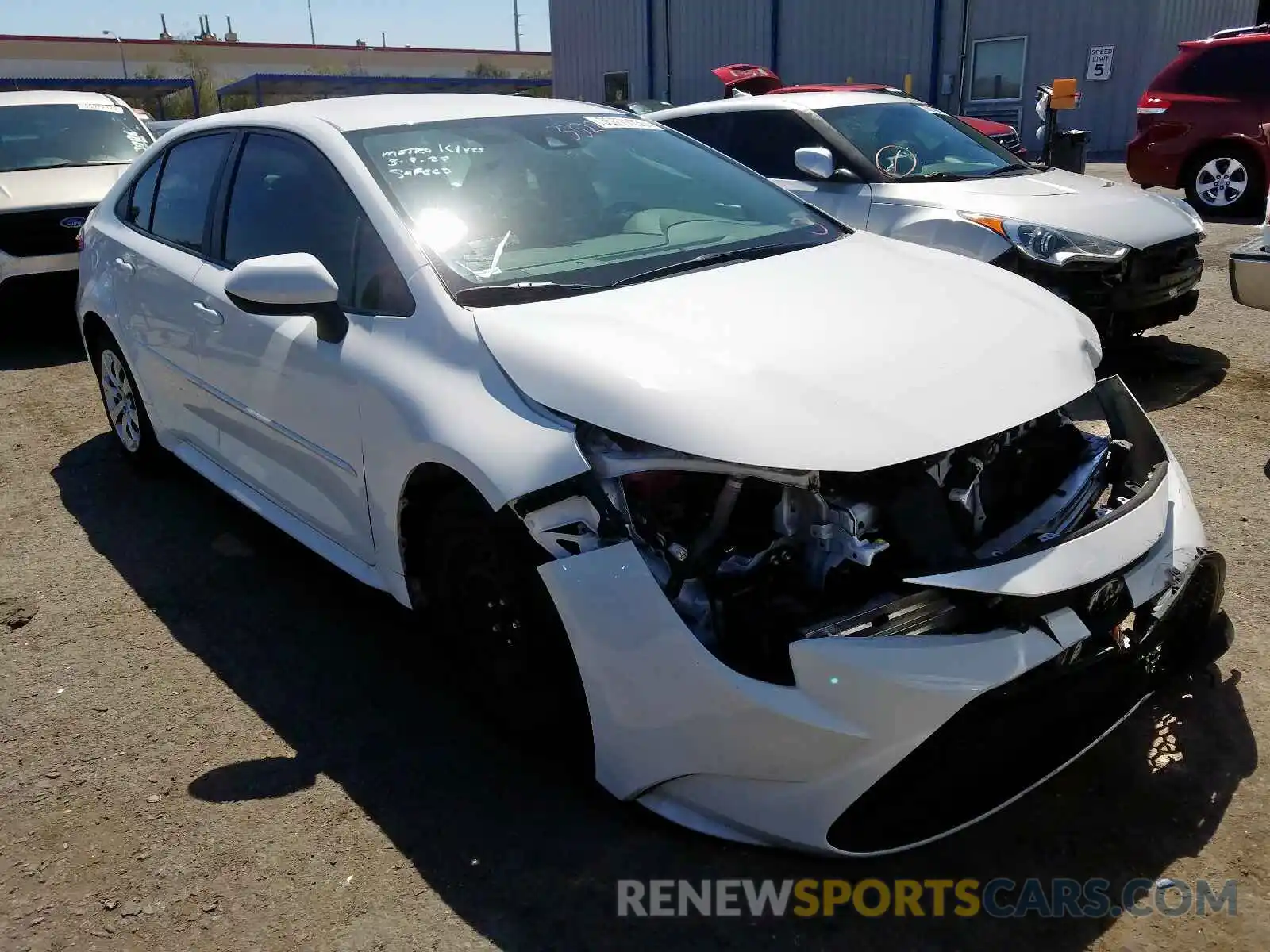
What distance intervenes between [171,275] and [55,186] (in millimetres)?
5087

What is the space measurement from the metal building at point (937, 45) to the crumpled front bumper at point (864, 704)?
2053 centimetres

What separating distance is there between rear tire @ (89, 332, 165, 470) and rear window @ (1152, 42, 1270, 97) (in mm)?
10753

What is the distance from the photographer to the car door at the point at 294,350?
2998 mm

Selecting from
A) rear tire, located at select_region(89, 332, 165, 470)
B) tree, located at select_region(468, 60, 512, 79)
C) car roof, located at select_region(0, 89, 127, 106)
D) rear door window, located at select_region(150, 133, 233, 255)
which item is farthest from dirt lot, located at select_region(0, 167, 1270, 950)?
tree, located at select_region(468, 60, 512, 79)

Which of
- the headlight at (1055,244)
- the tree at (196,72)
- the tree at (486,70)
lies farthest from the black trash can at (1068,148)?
the tree at (486,70)

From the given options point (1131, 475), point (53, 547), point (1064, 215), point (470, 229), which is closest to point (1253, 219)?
point (1064, 215)

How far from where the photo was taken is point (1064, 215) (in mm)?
5500

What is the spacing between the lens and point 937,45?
21500mm

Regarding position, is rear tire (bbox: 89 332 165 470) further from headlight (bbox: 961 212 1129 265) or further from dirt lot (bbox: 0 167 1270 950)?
headlight (bbox: 961 212 1129 265)

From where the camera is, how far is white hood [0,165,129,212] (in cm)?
775

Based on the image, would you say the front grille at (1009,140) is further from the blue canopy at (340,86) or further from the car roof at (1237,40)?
the blue canopy at (340,86)

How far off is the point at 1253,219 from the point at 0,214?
441 inches

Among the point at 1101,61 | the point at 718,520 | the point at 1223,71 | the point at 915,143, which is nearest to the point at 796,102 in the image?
the point at 915,143

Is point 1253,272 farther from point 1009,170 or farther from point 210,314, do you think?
point 210,314
